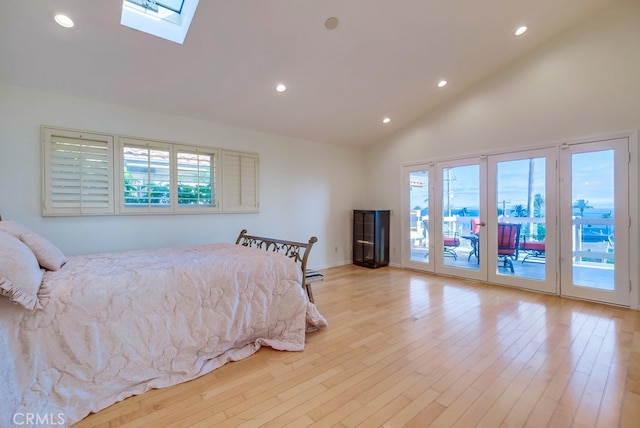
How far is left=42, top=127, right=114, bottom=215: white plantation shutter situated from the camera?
3.00m

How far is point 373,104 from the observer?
447 cm

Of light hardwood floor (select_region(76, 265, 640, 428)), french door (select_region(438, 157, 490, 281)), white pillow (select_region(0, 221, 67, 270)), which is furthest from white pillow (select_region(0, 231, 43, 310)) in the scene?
french door (select_region(438, 157, 490, 281))

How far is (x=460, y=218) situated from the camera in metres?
4.75

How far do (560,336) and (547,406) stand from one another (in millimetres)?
1266

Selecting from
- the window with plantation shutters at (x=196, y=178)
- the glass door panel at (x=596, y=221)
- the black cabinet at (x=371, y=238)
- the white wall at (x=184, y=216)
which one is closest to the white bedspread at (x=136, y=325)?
the white wall at (x=184, y=216)

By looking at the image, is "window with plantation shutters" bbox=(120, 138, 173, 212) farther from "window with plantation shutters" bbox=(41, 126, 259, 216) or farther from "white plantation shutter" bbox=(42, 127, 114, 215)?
"white plantation shutter" bbox=(42, 127, 114, 215)

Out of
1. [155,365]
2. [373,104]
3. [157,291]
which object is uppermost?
[373,104]

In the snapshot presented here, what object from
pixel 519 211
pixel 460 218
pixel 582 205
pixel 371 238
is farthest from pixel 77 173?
pixel 582 205

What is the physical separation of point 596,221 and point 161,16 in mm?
5420

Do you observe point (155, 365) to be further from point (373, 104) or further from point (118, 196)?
point (373, 104)

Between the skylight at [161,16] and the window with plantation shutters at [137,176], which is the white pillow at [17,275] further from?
the skylight at [161,16]

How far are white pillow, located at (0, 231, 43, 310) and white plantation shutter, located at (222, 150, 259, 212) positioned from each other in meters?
2.62

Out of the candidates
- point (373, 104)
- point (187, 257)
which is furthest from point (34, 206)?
point (373, 104)

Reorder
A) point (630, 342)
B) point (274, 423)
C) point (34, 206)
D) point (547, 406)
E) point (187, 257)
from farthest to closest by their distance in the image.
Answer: point (34, 206) → point (187, 257) → point (630, 342) → point (547, 406) → point (274, 423)
